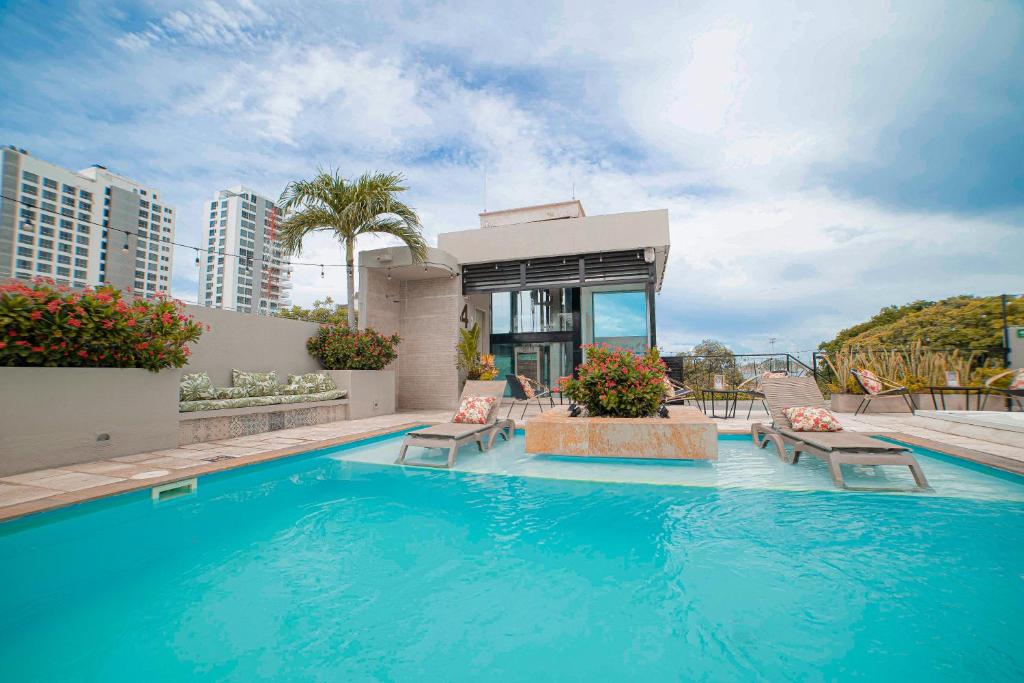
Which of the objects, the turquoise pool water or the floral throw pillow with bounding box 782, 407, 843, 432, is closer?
the turquoise pool water

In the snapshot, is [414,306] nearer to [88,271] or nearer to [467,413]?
[467,413]

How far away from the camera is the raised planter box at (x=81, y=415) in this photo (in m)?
3.97

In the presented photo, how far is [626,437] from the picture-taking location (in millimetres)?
4758

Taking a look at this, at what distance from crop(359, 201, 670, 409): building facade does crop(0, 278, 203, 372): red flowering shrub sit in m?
5.28

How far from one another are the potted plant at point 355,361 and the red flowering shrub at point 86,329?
337cm

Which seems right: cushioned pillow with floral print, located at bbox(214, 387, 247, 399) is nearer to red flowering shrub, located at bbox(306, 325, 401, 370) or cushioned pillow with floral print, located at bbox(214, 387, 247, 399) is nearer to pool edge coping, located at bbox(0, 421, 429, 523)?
pool edge coping, located at bbox(0, 421, 429, 523)

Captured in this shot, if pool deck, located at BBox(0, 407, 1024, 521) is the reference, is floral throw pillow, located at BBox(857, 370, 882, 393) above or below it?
above

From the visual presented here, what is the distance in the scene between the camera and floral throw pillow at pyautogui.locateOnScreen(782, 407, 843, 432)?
180 inches

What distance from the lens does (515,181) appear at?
16.6m

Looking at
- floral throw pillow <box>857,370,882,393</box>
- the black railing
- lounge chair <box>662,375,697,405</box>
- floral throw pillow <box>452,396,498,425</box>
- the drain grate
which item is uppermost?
the black railing

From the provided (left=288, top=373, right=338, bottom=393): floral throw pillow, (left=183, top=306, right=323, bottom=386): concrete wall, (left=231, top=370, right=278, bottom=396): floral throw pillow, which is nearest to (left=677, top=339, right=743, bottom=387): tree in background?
(left=288, top=373, right=338, bottom=393): floral throw pillow

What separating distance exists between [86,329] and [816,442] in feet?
24.2

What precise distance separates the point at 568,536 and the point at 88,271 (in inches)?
2929

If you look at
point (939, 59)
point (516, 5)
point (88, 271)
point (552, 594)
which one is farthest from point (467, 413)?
point (88, 271)
